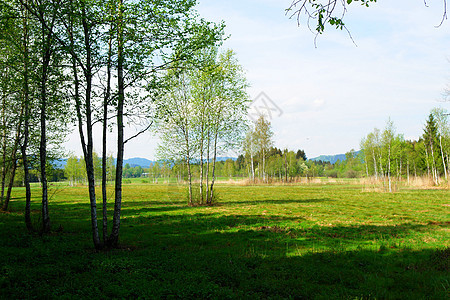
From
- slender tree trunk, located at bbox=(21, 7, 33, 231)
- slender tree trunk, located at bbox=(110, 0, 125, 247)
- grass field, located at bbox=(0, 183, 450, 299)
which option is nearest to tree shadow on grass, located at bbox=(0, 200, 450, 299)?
grass field, located at bbox=(0, 183, 450, 299)

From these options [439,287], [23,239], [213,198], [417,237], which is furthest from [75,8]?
[213,198]

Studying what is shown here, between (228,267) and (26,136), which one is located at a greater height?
(26,136)

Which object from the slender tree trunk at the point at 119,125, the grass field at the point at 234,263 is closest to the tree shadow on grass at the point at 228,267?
the grass field at the point at 234,263

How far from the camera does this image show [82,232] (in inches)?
516

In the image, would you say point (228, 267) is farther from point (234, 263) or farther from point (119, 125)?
point (119, 125)

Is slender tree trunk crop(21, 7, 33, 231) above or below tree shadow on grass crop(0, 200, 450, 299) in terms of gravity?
above

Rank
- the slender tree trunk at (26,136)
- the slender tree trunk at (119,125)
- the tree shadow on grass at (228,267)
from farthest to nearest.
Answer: the slender tree trunk at (26,136), the slender tree trunk at (119,125), the tree shadow on grass at (228,267)

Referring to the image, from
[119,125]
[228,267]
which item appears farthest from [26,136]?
[228,267]

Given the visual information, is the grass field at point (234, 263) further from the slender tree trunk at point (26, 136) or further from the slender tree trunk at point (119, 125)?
the slender tree trunk at point (119, 125)

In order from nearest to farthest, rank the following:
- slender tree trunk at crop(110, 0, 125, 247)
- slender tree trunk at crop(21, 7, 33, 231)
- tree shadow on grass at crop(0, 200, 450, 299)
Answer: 1. tree shadow on grass at crop(0, 200, 450, 299)
2. slender tree trunk at crop(110, 0, 125, 247)
3. slender tree trunk at crop(21, 7, 33, 231)

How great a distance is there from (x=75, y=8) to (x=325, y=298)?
11046 mm

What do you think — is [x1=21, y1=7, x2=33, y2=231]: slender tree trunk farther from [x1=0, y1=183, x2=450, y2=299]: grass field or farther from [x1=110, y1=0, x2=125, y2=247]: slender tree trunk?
[x1=110, y1=0, x2=125, y2=247]: slender tree trunk

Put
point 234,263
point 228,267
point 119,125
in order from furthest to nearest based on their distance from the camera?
1. point 119,125
2. point 234,263
3. point 228,267

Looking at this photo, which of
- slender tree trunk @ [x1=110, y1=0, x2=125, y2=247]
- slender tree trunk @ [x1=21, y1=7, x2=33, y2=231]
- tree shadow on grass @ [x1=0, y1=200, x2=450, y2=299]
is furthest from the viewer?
slender tree trunk @ [x1=21, y1=7, x2=33, y2=231]
